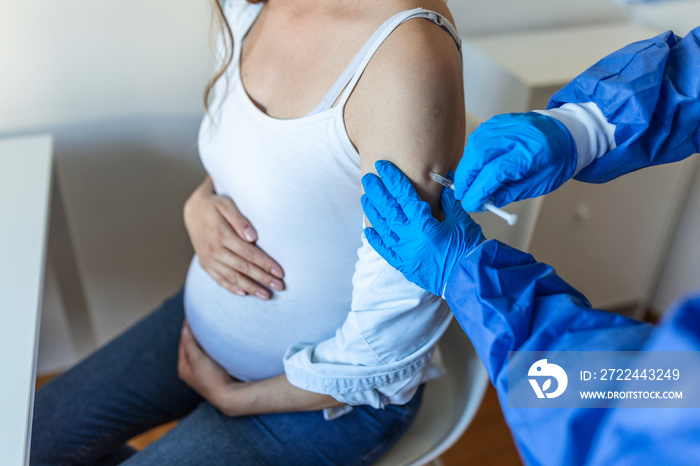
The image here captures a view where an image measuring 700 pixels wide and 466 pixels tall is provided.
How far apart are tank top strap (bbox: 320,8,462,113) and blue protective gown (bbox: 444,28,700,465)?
0.17m

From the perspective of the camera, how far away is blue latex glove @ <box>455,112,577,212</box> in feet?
1.87

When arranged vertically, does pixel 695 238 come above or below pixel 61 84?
below

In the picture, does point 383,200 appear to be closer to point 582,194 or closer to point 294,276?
point 294,276

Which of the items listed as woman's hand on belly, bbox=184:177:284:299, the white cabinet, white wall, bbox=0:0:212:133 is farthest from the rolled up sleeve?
white wall, bbox=0:0:212:133

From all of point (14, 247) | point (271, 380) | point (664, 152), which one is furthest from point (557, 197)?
point (14, 247)

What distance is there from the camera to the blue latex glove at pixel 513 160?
1.87 feet

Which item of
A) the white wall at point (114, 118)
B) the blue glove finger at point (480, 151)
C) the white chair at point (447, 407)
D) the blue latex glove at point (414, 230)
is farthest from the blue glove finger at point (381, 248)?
the white wall at point (114, 118)

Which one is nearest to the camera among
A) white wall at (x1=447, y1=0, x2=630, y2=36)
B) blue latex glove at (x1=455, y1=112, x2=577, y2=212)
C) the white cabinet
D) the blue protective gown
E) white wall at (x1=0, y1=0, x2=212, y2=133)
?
the blue protective gown

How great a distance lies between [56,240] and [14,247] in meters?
0.50

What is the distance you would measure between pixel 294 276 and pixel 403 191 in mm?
273

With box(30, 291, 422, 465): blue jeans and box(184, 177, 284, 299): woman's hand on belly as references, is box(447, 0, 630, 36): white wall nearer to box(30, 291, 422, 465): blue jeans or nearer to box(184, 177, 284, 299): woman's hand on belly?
box(184, 177, 284, 299): woman's hand on belly

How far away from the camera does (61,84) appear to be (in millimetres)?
1267

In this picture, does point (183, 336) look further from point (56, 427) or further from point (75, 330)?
point (75, 330)

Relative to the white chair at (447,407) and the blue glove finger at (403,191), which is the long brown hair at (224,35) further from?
the white chair at (447,407)
